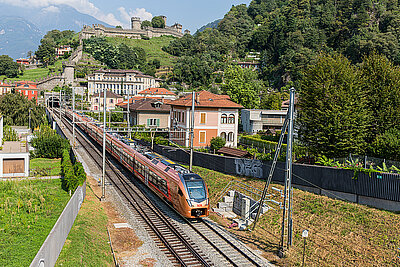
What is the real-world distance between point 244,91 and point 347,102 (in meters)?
47.4

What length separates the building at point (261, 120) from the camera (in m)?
64.6

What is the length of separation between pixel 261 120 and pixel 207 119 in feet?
57.0

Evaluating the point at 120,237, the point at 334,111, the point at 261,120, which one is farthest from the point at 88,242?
the point at 261,120

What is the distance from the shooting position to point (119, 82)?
13675cm

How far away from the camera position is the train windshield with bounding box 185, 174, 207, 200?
74.0 ft

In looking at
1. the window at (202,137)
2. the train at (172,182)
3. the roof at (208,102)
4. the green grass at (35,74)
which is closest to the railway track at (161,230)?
the train at (172,182)

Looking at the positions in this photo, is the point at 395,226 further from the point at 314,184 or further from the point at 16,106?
the point at 16,106

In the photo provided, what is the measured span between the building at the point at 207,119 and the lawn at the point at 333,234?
26.3m

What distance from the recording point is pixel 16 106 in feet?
243

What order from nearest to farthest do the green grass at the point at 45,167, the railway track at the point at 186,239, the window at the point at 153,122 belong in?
the railway track at the point at 186,239, the green grass at the point at 45,167, the window at the point at 153,122

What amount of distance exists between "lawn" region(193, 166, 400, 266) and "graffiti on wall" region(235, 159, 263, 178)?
571 centimetres

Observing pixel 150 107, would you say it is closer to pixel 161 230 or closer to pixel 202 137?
pixel 202 137

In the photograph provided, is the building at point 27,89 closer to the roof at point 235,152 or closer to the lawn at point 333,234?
the roof at point 235,152

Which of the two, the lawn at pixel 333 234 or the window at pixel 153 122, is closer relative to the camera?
the lawn at pixel 333 234
